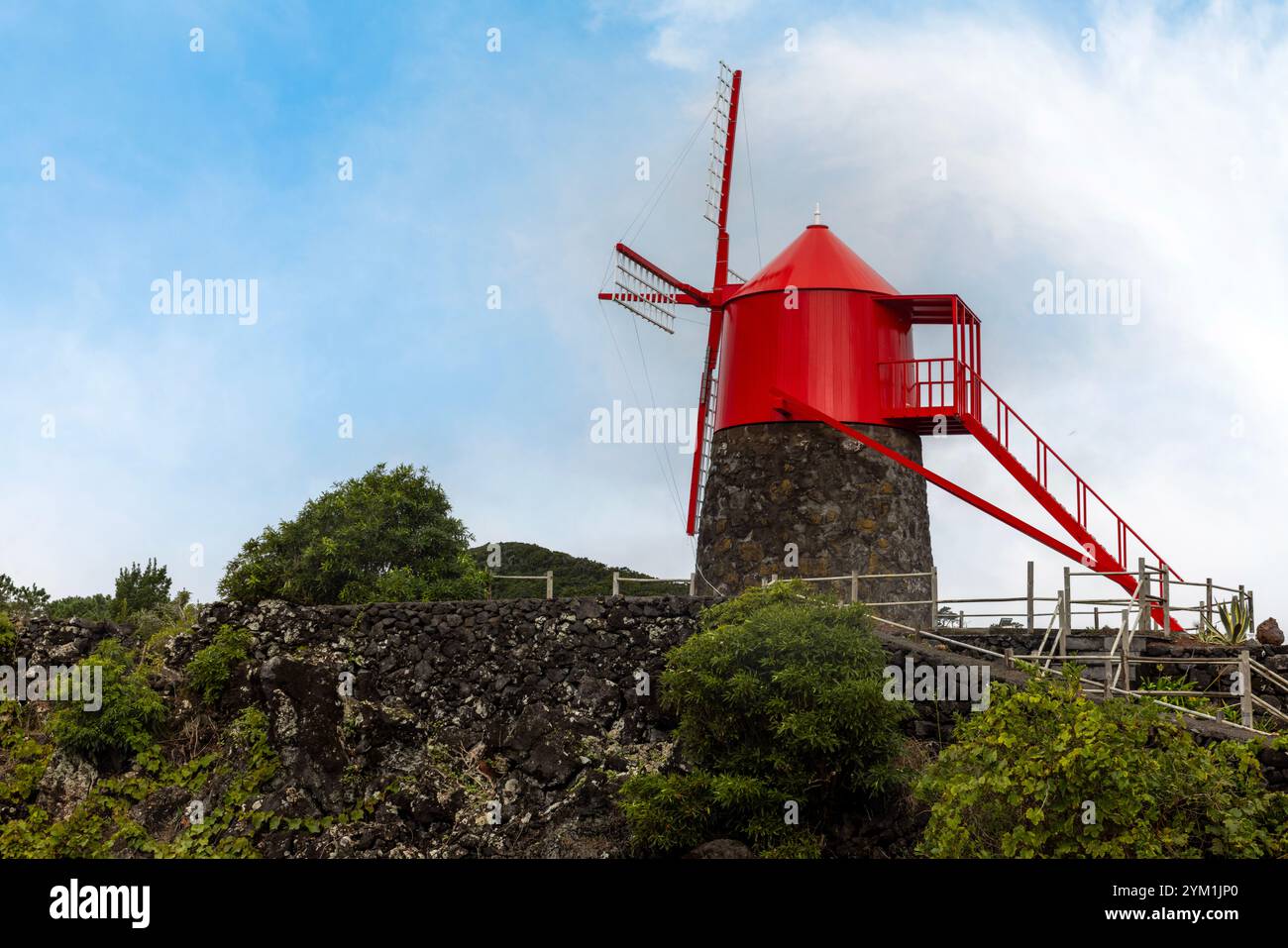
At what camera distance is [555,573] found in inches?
1713

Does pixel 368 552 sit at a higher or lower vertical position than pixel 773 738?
higher

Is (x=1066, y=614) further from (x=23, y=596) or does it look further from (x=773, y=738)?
(x=23, y=596)

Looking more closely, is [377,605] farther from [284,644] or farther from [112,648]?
[112,648]

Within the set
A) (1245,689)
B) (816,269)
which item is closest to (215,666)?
(816,269)

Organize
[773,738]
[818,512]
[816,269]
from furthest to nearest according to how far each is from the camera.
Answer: [816,269]
[818,512]
[773,738]

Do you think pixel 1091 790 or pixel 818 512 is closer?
pixel 1091 790

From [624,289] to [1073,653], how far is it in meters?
12.3

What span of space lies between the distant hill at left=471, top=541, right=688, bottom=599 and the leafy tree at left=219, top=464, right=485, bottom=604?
29.7ft

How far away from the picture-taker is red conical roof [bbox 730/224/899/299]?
2433 centimetres

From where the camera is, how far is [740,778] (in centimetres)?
1512

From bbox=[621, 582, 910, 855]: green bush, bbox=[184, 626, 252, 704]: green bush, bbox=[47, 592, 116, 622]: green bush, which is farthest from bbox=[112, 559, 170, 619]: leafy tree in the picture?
bbox=[621, 582, 910, 855]: green bush

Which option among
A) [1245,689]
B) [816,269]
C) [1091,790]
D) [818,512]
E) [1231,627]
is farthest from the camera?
[816,269]

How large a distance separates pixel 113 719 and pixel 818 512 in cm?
1177

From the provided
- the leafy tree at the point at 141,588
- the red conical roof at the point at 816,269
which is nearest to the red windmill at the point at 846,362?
the red conical roof at the point at 816,269
